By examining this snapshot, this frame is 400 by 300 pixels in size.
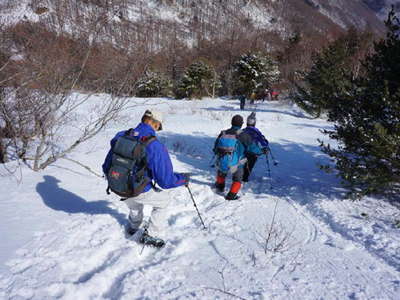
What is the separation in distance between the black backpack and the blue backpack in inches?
83.1

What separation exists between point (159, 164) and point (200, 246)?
4.15ft

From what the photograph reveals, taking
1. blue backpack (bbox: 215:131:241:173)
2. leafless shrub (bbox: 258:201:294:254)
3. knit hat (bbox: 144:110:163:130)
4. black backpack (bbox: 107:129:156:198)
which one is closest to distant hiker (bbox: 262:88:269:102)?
blue backpack (bbox: 215:131:241:173)

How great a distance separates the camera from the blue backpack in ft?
15.0

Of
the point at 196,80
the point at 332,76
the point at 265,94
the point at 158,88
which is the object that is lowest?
the point at 265,94

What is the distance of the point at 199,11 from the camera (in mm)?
82625

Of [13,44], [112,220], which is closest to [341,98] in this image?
[112,220]

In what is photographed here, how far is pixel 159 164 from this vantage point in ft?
8.96

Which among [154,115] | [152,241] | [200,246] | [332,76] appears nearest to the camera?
[154,115]

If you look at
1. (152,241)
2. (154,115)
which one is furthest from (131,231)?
(154,115)

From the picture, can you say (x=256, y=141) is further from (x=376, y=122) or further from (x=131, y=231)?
(x=131, y=231)

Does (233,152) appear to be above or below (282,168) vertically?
above

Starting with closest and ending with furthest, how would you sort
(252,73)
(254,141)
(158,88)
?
(254,141) → (252,73) → (158,88)

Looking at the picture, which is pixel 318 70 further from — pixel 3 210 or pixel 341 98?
pixel 3 210

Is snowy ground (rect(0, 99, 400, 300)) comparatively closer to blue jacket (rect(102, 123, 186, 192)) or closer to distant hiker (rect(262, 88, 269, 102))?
blue jacket (rect(102, 123, 186, 192))
